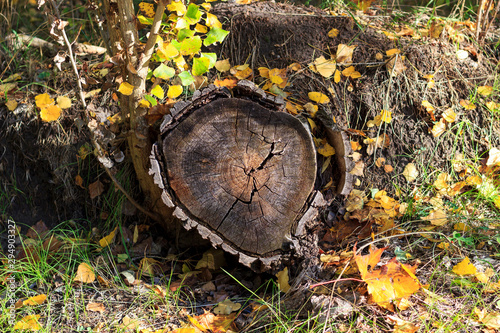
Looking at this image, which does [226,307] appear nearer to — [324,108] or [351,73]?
[324,108]

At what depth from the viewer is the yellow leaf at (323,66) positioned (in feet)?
8.34

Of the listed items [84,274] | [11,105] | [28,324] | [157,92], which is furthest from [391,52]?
[28,324]

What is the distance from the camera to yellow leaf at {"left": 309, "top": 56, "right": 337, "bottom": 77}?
100 inches

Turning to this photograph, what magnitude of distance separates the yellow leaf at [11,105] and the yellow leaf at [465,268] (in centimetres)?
269

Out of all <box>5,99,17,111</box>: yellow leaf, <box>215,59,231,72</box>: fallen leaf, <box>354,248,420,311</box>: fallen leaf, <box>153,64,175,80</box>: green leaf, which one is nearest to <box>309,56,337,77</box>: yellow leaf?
<box>215,59,231,72</box>: fallen leaf

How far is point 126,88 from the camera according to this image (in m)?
1.90

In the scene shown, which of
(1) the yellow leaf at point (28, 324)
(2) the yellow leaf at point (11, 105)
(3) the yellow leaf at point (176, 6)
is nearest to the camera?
(1) the yellow leaf at point (28, 324)

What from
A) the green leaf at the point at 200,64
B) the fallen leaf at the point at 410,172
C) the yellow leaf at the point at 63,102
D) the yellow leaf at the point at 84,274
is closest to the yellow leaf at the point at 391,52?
the fallen leaf at the point at 410,172

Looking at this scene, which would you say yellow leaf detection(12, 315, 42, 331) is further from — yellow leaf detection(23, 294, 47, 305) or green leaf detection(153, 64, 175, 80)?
green leaf detection(153, 64, 175, 80)

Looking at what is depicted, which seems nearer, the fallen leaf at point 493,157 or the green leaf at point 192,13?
the green leaf at point 192,13

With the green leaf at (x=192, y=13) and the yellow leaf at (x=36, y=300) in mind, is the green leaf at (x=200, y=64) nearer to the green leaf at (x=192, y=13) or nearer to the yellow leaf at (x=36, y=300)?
the green leaf at (x=192, y=13)

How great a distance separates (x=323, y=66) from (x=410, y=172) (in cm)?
90

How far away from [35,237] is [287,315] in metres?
1.60

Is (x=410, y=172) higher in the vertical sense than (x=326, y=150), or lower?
lower
